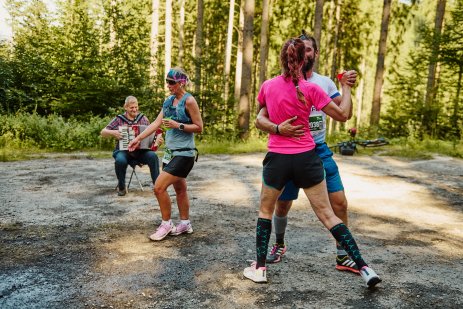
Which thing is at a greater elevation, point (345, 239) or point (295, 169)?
point (295, 169)

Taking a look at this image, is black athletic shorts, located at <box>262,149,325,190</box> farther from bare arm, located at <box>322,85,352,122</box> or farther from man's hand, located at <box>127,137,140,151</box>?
man's hand, located at <box>127,137,140,151</box>

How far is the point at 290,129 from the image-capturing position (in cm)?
359

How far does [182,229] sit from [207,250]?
708mm

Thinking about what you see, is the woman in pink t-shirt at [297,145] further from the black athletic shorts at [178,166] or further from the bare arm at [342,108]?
the black athletic shorts at [178,166]

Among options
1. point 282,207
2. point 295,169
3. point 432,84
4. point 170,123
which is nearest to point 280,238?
point 282,207

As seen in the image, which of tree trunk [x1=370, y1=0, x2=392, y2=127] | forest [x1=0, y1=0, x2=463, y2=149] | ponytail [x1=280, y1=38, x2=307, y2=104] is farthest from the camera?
tree trunk [x1=370, y1=0, x2=392, y2=127]

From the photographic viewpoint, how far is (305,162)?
12.0ft

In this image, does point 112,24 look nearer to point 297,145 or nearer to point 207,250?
point 207,250

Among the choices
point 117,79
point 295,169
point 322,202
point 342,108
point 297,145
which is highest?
point 117,79

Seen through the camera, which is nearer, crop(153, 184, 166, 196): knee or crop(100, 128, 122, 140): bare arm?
crop(153, 184, 166, 196): knee

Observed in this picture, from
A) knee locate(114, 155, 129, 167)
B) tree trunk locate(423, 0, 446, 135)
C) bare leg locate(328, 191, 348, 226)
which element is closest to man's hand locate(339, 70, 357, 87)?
bare leg locate(328, 191, 348, 226)

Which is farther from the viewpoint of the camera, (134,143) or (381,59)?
(381,59)

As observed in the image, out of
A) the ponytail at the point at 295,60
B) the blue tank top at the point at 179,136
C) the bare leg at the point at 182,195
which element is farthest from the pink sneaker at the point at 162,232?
the ponytail at the point at 295,60

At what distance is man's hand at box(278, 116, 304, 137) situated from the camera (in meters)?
3.60
